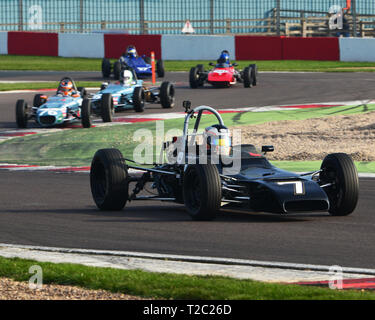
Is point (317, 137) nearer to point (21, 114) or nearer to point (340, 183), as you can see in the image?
point (21, 114)

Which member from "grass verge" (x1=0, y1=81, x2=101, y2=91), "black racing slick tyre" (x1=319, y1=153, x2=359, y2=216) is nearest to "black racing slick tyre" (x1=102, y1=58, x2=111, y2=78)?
"grass verge" (x1=0, y1=81, x2=101, y2=91)

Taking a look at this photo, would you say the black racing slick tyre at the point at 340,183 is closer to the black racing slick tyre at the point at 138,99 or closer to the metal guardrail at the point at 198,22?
the black racing slick tyre at the point at 138,99

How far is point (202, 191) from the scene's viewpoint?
10758 millimetres

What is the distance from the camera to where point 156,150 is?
1920cm

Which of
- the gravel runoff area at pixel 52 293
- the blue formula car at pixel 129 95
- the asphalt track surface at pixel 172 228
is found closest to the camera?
the gravel runoff area at pixel 52 293

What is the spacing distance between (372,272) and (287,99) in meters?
19.2

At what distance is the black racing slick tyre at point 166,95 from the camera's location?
2589 centimetres

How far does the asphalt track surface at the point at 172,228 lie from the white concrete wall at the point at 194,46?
81.8 ft

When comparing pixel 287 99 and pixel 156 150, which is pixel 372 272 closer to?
pixel 156 150

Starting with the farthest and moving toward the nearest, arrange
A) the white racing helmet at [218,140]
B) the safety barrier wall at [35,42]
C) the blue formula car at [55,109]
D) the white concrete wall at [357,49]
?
the safety barrier wall at [35,42]
the white concrete wall at [357,49]
the blue formula car at [55,109]
the white racing helmet at [218,140]

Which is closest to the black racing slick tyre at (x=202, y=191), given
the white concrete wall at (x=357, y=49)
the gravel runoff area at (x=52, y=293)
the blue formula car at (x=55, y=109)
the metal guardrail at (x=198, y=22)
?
the gravel runoff area at (x=52, y=293)

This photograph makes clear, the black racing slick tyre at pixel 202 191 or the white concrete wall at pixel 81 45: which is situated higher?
the white concrete wall at pixel 81 45

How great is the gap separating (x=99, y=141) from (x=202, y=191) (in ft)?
33.7
